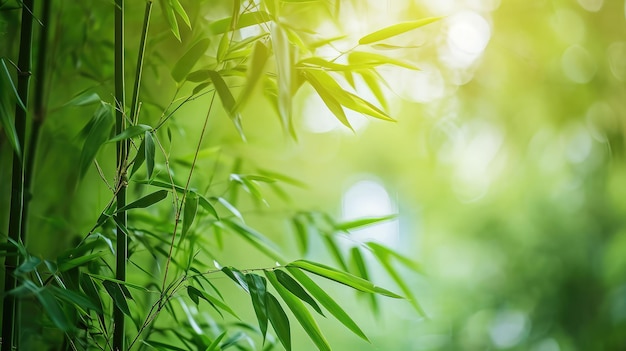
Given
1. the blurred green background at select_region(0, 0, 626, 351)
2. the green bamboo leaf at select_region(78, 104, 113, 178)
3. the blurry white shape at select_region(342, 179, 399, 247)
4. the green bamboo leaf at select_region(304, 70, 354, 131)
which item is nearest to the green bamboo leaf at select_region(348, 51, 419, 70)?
the green bamboo leaf at select_region(304, 70, 354, 131)

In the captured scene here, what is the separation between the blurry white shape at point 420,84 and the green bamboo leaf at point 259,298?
104cm

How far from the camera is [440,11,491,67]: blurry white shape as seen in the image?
4.70ft

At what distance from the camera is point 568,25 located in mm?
1441

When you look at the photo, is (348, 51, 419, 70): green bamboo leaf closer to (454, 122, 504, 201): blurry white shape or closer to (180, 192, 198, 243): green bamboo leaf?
(180, 192, 198, 243): green bamboo leaf

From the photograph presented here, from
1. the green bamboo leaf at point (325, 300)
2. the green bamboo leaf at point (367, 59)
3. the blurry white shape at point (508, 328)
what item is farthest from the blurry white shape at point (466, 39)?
the green bamboo leaf at point (325, 300)

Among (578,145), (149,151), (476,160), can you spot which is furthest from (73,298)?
(578,145)

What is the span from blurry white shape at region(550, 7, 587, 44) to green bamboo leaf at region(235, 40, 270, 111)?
1.25 metres

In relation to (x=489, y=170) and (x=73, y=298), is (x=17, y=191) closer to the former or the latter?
(x=73, y=298)

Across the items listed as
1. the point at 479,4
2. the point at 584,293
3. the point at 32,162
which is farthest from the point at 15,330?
the point at 584,293

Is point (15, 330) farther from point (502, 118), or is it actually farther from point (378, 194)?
point (502, 118)

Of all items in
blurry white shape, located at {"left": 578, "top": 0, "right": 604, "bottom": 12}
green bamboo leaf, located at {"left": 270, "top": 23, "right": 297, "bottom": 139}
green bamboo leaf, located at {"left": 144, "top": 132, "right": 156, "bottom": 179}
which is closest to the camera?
green bamboo leaf, located at {"left": 270, "top": 23, "right": 297, "bottom": 139}

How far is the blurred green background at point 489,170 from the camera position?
1432 mm

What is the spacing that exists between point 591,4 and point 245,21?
4.06 ft

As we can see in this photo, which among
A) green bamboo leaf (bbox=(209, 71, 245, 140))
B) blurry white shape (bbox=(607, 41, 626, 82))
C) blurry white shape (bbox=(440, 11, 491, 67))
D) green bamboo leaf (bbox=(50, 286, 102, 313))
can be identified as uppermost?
blurry white shape (bbox=(607, 41, 626, 82))
